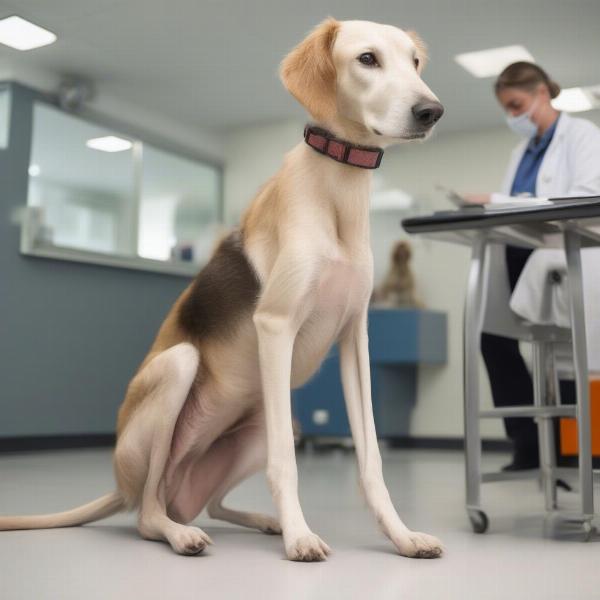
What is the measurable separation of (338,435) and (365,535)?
399cm

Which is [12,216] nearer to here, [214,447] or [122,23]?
[122,23]

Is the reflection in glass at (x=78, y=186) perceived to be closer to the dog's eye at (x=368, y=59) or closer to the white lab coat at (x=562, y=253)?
the white lab coat at (x=562, y=253)

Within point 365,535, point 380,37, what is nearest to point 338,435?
point 365,535

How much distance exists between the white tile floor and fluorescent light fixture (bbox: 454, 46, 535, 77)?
3.70 meters

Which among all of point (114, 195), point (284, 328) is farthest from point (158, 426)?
point (114, 195)

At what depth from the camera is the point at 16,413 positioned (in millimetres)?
5250

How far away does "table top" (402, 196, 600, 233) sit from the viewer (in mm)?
1793

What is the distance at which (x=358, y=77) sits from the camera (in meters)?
1.56

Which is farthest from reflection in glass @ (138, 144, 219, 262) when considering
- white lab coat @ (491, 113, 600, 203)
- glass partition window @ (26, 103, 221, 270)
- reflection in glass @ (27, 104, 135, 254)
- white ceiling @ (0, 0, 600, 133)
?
white lab coat @ (491, 113, 600, 203)

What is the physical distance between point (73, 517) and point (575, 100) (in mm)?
5385

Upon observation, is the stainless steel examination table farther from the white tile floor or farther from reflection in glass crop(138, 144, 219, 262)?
reflection in glass crop(138, 144, 219, 262)

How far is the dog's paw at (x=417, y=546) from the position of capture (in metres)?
1.52

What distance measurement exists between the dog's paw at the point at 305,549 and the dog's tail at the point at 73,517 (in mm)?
522

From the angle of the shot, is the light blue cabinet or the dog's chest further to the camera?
the light blue cabinet
